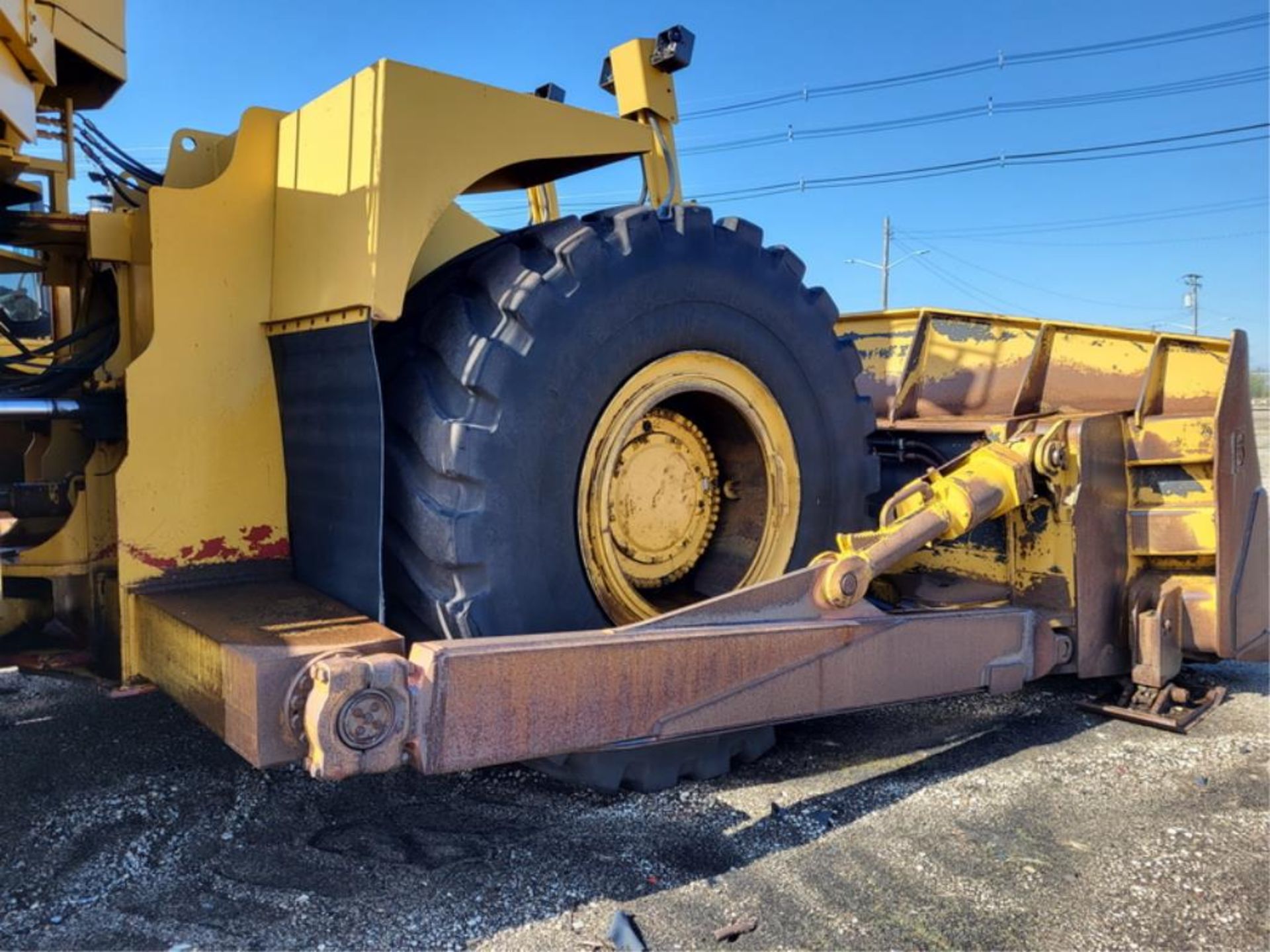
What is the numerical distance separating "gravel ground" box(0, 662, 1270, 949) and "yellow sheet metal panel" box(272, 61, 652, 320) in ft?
4.77

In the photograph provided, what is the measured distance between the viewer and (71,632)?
3039 mm

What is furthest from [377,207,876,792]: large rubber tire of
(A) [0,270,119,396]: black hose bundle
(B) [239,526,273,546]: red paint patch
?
(A) [0,270,119,396]: black hose bundle

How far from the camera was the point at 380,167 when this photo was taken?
2461 mm

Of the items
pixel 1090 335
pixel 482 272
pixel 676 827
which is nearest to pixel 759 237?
pixel 482 272

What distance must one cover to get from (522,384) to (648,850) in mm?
1330

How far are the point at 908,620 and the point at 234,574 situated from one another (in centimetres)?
203

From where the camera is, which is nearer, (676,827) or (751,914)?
(751,914)

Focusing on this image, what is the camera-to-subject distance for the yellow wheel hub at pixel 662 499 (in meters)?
2.98

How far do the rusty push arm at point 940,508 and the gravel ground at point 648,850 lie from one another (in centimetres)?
76

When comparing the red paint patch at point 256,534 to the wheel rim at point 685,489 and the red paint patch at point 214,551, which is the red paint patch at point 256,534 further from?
the wheel rim at point 685,489

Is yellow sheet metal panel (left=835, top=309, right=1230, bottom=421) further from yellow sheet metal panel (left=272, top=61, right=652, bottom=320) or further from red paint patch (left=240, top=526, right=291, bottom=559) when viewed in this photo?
red paint patch (left=240, top=526, right=291, bottom=559)

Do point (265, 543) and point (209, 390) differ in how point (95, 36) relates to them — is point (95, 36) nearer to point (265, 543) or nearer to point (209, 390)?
point (209, 390)

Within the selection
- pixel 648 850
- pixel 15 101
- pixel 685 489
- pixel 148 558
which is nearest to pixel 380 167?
pixel 15 101

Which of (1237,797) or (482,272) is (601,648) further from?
(1237,797)
